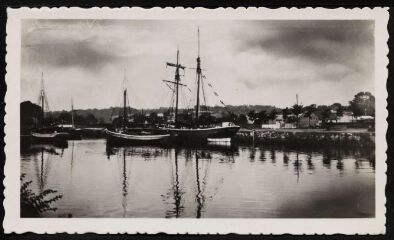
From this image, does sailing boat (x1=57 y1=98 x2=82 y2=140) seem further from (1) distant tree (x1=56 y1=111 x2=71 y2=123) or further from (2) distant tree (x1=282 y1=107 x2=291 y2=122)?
(2) distant tree (x1=282 y1=107 x2=291 y2=122)

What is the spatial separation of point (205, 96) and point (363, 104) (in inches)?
36.5

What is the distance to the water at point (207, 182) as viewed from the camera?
3.18 meters

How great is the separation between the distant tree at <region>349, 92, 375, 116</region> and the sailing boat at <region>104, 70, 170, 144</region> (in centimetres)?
113

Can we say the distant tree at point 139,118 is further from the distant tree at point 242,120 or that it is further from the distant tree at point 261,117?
the distant tree at point 261,117

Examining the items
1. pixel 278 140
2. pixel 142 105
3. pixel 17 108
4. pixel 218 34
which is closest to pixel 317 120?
pixel 278 140

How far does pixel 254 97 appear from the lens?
322 cm

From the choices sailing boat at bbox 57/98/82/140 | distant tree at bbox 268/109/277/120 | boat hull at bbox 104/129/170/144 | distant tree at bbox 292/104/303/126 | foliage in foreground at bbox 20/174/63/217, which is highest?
distant tree at bbox 292/104/303/126

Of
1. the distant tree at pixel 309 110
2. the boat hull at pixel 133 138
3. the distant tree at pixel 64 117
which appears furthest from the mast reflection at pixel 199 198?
the distant tree at pixel 64 117

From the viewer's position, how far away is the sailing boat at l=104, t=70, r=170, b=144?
328 cm

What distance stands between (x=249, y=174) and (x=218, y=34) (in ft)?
2.78

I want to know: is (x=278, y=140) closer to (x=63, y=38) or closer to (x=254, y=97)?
(x=254, y=97)

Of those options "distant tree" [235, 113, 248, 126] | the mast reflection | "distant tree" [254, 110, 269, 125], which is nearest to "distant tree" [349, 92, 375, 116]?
"distant tree" [254, 110, 269, 125]

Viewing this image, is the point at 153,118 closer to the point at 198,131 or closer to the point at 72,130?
the point at 198,131

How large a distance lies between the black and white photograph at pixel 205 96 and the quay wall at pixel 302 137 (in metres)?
0.02
